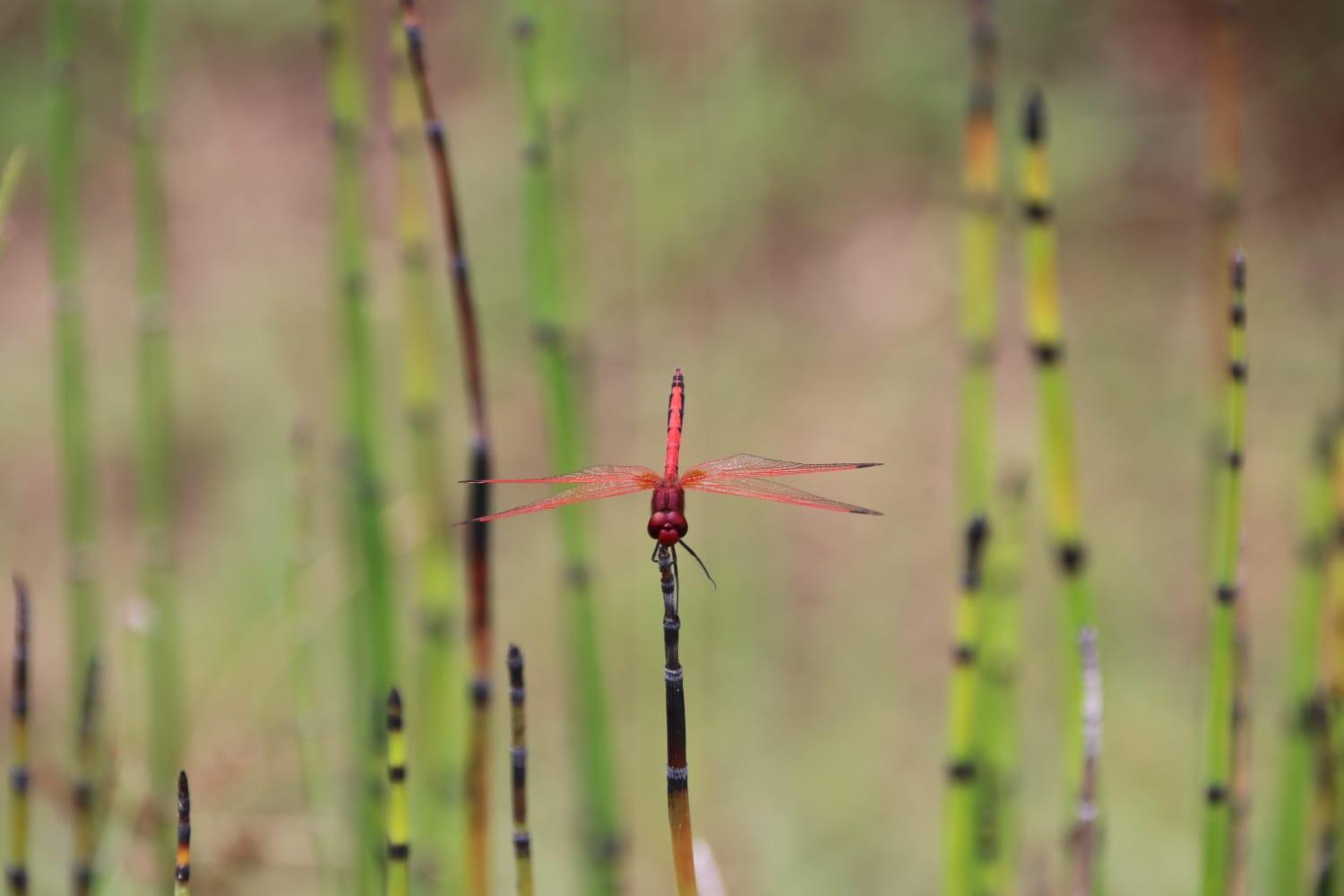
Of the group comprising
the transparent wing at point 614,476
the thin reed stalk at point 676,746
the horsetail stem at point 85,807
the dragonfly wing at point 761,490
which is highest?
the transparent wing at point 614,476

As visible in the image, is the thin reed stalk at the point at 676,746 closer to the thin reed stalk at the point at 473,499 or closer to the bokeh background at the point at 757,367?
the thin reed stalk at the point at 473,499

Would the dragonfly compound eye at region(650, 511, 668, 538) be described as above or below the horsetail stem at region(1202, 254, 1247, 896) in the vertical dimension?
above

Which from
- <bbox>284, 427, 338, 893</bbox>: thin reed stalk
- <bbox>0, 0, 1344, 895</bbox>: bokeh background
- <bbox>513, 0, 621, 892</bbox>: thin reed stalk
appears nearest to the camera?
<bbox>513, 0, 621, 892</bbox>: thin reed stalk

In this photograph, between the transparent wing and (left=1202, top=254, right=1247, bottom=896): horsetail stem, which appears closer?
the transparent wing

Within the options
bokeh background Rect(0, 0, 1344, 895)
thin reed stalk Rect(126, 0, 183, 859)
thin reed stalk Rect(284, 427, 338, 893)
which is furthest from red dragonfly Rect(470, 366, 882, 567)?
bokeh background Rect(0, 0, 1344, 895)

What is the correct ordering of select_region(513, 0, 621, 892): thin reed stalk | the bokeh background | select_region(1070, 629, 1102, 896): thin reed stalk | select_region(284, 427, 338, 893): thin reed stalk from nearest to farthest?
select_region(1070, 629, 1102, 896): thin reed stalk
select_region(513, 0, 621, 892): thin reed stalk
select_region(284, 427, 338, 893): thin reed stalk
the bokeh background

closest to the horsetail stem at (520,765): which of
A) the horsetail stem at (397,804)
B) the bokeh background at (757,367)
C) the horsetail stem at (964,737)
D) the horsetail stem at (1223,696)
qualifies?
the horsetail stem at (397,804)

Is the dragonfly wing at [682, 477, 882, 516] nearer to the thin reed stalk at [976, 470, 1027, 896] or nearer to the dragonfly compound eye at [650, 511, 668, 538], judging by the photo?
the dragonfly compound eye at [650, 511, 668, 538]
